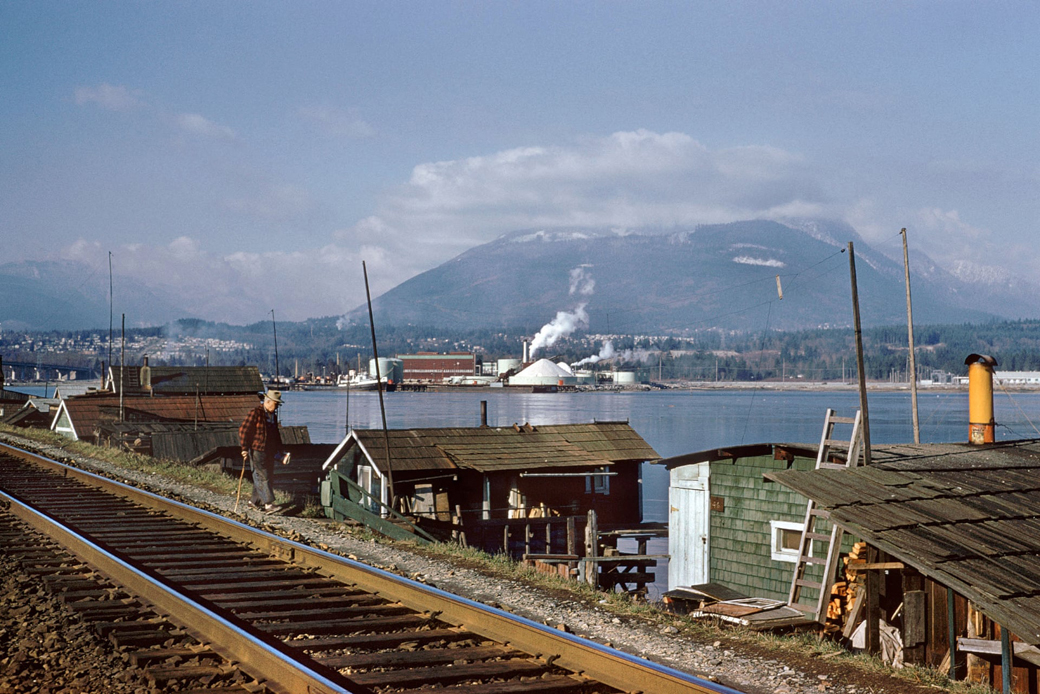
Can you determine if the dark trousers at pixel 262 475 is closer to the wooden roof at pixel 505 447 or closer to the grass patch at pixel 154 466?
the grass patch at pixel 154 466

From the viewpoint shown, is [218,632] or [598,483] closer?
[218,632]

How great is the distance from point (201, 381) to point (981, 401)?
190 feet

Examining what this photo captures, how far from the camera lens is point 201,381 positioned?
68.6 meters

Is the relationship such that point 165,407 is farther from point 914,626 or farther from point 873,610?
point 914,626

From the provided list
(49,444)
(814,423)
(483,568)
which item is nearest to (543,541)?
(49,444)

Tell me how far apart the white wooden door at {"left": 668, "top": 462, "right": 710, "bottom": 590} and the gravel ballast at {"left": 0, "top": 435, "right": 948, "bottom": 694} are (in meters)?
15.0

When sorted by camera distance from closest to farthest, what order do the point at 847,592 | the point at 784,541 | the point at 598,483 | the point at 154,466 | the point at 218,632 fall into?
the point at 218,632, the point at 847,592, the point at 784,541, the point at 154,466, the point at 598,483

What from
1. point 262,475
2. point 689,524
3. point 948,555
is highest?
point 262,475

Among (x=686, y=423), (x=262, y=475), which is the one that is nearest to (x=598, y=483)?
(x=262, y=475)

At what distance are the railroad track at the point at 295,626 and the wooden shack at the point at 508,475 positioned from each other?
63.7 feet

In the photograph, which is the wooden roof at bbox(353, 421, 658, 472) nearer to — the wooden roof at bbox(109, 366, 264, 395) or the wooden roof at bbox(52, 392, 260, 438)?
the wooden roof at bbox(52, 392, 260, 438)

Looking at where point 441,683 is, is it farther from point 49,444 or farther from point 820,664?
point 49,444

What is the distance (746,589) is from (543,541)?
31.2ft

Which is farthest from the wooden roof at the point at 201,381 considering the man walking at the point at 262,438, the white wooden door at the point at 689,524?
the man walking at the point at 262,438
